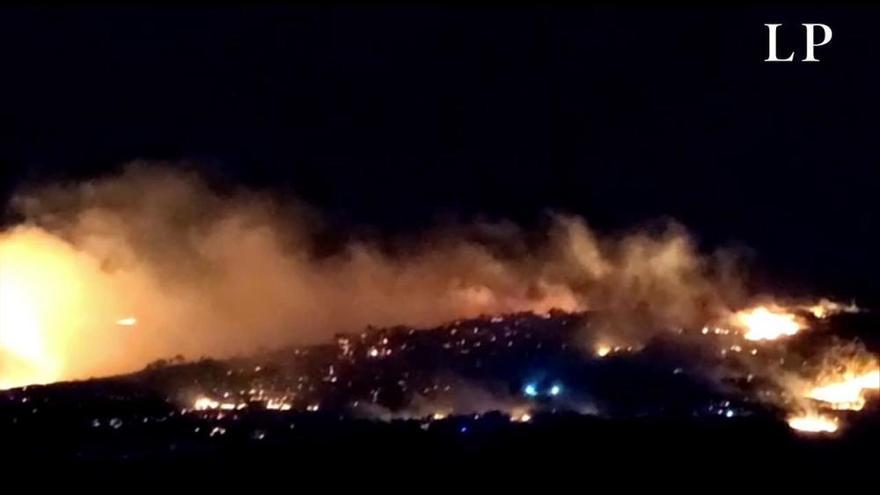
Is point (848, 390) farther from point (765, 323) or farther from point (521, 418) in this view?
point (521, 418)

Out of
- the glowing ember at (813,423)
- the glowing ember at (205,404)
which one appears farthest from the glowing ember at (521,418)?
the glowing ember at (205,404)

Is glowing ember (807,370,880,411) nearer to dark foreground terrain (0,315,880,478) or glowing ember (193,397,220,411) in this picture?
dark foreground terrain (0,315,880,478)

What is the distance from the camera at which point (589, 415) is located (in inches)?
814

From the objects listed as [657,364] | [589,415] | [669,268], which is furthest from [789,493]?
[669,268]

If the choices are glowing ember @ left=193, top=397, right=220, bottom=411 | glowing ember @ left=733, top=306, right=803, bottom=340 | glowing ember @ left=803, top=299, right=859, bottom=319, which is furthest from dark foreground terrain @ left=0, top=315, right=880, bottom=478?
glowing ember @ left=803, top=299, right=859, bottom=319

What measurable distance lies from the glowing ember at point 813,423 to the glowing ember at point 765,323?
19.2 ft

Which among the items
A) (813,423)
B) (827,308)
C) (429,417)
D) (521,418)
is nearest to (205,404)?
(429,417)

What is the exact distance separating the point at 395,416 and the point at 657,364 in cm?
543

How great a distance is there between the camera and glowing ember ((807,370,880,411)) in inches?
860

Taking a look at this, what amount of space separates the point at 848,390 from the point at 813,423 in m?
2.75

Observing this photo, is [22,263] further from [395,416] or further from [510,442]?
[510,442]

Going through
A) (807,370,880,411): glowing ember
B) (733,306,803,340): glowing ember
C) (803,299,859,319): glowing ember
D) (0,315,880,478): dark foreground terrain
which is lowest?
(0,315,880,478): dark foreground terrain

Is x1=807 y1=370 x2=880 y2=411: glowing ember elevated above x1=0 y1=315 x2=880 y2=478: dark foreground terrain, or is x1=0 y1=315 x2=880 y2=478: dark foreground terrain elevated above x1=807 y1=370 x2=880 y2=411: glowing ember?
x1=807 y1=370 x2=880 y2=411: glowing ember

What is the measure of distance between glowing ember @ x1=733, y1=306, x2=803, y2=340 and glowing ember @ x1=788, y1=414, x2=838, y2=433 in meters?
5.86
